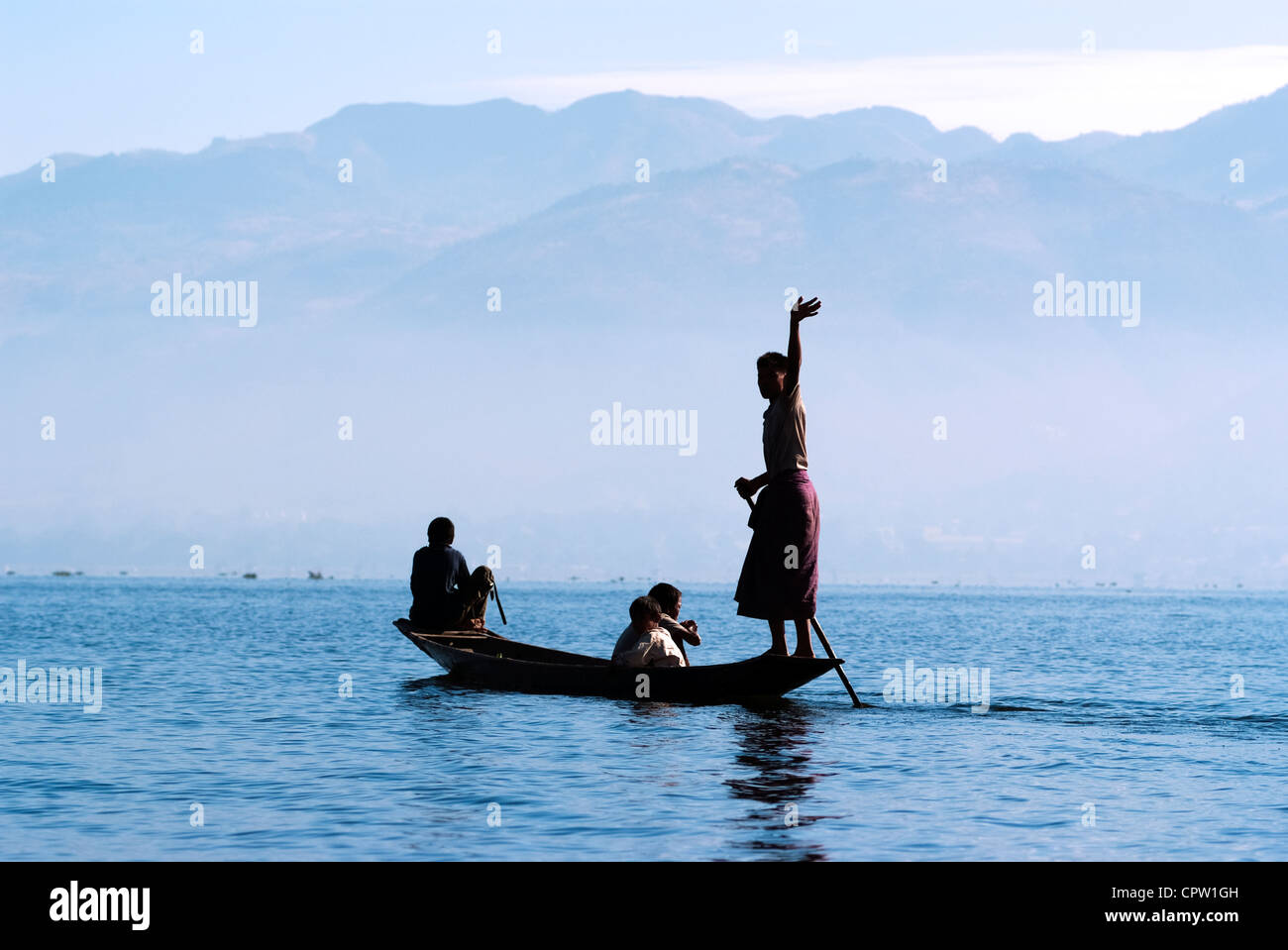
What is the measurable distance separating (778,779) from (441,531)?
11.1 metres

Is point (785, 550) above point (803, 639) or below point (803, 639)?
above

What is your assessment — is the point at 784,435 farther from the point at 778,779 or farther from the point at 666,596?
the point at 666,596

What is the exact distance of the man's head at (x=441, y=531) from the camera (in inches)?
955

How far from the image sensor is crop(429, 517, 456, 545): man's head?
24.2m

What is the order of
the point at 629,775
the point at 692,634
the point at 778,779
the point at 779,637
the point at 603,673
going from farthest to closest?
the point at 603,673
the point at 692,634
the point at 779,637
the point at 629,775
the point at 778,779

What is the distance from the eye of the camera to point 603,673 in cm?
2122

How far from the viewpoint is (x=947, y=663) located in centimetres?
3866

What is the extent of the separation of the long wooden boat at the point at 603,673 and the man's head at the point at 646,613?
0.62m

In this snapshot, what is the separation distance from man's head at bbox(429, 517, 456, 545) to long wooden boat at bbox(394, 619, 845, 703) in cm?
155

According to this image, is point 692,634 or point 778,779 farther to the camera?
point 692,634

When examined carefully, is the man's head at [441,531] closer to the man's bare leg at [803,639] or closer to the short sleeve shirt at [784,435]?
the man's bare leg at [803,639]

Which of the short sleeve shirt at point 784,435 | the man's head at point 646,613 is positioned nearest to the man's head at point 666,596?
the man's head at point 646,613

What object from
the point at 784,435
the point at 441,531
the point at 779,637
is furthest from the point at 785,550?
the point at 441,531
